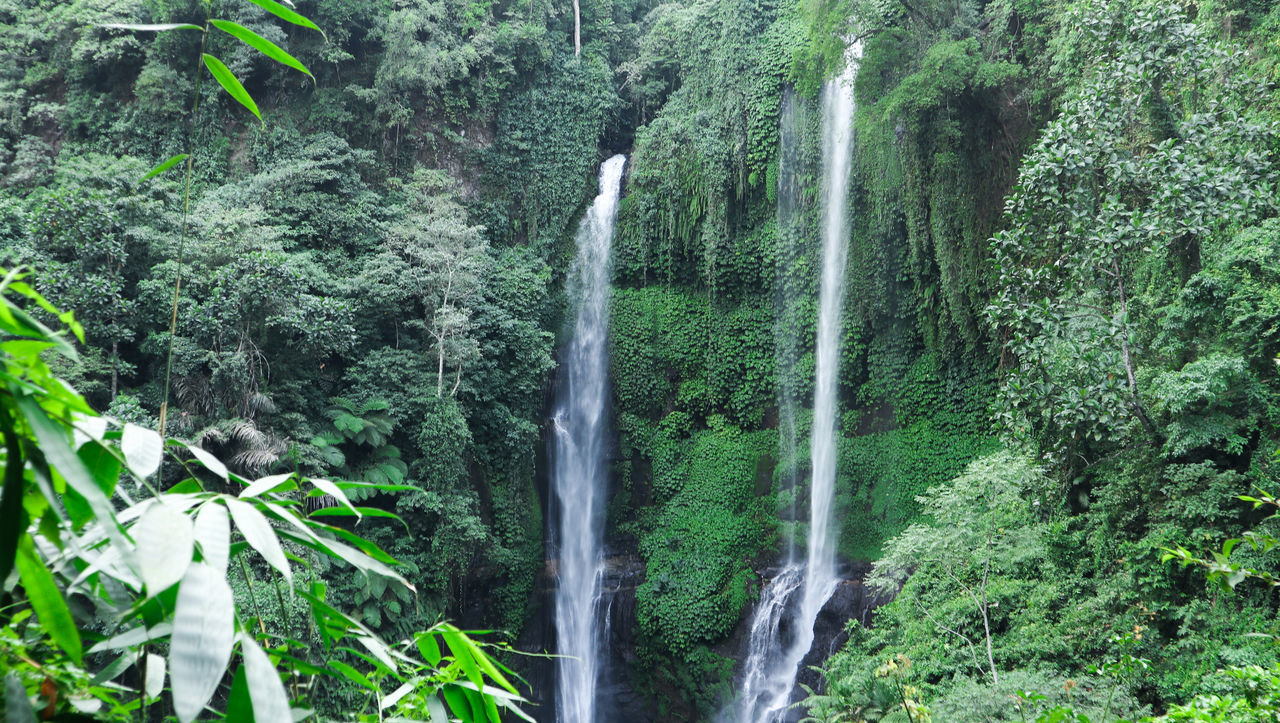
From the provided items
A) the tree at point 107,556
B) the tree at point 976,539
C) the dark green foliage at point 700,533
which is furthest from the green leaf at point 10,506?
the dark green foliage at point 700,533

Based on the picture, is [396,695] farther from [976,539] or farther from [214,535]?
[976,539]

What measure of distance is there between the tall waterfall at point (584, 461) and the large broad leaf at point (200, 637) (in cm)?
1219

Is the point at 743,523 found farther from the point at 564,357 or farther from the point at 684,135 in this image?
the point at 684,135

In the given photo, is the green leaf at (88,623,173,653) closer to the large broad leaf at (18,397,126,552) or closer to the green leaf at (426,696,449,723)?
the large broad leaf at (18,397,126,552)

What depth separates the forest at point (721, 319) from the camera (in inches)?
234

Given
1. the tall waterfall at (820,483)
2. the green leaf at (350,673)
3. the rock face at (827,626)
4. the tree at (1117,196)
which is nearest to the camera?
the green leaf at (350,673)

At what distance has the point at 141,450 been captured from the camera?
2.55ft

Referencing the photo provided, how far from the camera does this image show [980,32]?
35.2 feet

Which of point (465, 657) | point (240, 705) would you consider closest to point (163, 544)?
point (240, 705)

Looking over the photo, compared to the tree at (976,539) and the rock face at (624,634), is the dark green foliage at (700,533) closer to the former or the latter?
the rock face at (624,634)

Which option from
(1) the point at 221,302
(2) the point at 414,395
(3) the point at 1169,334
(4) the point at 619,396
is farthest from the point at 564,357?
(3) the point at 1169,334

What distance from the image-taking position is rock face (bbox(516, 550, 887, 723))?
35.0 feet

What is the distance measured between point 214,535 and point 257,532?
0.13 feet

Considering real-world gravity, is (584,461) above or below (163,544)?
below
